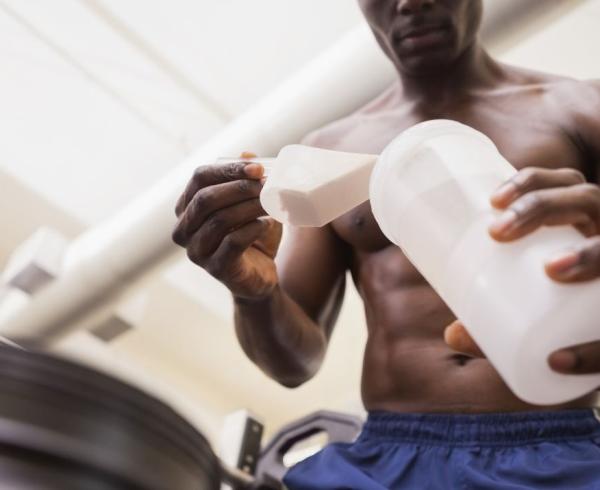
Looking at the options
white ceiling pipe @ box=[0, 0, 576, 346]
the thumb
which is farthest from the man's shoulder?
the thumb

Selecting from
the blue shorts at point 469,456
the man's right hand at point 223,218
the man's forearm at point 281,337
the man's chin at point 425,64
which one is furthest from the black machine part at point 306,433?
the man's chin at point 425,64

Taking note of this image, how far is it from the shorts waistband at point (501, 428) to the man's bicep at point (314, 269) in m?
0.24

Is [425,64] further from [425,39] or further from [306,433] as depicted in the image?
[306,433]

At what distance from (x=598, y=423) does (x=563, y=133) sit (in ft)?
1.11

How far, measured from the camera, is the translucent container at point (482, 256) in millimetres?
412

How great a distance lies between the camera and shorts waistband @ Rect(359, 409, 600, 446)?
662 millimetres

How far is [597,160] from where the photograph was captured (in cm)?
80

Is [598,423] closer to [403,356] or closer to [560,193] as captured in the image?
[403,356]

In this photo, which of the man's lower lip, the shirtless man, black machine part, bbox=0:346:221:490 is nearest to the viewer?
black machine part, bbox=0:346:221:490

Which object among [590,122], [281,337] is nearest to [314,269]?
[281,337]

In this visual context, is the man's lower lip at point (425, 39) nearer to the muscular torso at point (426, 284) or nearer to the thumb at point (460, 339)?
the muscular torso at point (426, 284)

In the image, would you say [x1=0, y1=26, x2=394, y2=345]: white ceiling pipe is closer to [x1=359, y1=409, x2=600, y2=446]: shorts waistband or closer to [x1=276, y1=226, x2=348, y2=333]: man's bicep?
[x1=276, y1=226, x2=348, y2=333]: man's bicep

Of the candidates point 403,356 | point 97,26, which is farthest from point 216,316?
point 403,356

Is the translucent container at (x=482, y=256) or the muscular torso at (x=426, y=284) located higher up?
the translucent container at (x=482, y=256)
